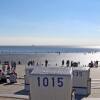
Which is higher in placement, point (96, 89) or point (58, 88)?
point (58, 88)

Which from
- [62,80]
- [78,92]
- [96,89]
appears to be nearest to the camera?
[62,80]

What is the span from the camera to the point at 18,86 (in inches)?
1137

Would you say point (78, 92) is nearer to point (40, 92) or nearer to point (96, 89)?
point (96, 89)

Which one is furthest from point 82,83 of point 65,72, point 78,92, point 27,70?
point 65,72

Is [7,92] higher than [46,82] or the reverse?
the reverse

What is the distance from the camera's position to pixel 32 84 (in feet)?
54.0

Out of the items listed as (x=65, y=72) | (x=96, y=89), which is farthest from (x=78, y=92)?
(x=65, y=72)

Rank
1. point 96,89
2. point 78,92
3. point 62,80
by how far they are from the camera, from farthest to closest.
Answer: point 96,89, point 78,92, point 62,80

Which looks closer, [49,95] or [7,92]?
[49,95]

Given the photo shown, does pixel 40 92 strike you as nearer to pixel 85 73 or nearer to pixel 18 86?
pixel 85 73

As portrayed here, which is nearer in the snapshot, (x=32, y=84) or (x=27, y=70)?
(x=32, y=84)

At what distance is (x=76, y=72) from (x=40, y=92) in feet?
30.8

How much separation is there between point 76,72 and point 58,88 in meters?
9.34

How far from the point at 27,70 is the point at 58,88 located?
10.5 m
